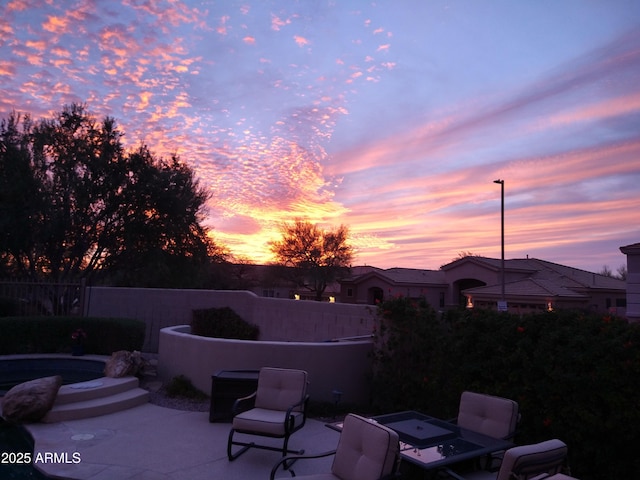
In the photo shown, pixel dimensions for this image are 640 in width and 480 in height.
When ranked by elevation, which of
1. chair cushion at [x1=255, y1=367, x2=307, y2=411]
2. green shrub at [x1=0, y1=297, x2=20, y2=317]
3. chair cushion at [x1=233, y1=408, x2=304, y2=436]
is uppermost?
green shrub at [x1=0, y1=297, x2=20, y2=317]

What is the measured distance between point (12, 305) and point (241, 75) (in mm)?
8724

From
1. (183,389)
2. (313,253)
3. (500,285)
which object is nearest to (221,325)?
(183,389)

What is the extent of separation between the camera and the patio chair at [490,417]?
4.62 meters

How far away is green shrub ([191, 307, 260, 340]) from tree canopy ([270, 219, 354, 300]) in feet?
90.3

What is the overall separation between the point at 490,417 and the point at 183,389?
5.74m

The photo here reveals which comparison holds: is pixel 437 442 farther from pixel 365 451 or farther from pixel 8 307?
pixel 8 307

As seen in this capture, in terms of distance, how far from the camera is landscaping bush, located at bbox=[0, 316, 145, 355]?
1178cm

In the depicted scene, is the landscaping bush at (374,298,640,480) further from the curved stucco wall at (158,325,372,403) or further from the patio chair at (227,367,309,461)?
the patio chair at (227,367,309,461)

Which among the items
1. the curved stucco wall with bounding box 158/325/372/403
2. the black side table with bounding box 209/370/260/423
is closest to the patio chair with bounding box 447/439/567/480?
the black side table with bounding box 209/370/260/423

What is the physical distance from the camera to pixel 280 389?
6.52m

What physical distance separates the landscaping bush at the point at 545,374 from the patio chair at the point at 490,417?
0.46m

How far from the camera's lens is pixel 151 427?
→ 7.07 metres

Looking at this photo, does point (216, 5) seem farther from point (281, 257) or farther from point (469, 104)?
point (281, 257)

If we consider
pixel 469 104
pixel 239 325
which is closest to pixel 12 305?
pixel 239 325
